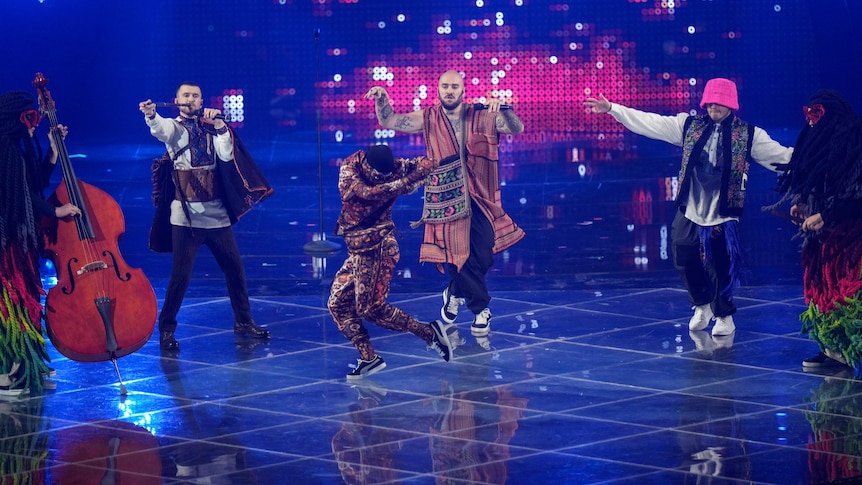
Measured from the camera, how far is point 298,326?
801 cm

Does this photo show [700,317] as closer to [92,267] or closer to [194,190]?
[194,190]

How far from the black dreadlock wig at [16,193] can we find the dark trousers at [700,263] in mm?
3315

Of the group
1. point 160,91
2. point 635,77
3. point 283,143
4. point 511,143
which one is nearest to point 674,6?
point 635,77

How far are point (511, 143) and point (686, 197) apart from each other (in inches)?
292

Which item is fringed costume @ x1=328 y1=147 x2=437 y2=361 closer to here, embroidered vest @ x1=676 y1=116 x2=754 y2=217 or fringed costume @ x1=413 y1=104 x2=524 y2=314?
fringed costume @ x1=413 y1=104 x2=524 y2=314

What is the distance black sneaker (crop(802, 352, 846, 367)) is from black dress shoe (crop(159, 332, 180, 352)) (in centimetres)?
323

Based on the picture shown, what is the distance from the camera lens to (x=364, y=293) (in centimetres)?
673

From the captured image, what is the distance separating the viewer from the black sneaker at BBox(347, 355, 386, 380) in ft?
22.3

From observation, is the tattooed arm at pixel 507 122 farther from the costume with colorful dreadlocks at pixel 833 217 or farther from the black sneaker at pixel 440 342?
the costume with colorful dreadlocks at pixel 833 217

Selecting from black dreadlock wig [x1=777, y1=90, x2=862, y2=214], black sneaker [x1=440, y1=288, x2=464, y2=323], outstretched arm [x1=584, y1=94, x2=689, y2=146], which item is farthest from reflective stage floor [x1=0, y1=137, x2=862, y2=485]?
outstretched arm [x1=584, y1=94, x2=689, y2=146]

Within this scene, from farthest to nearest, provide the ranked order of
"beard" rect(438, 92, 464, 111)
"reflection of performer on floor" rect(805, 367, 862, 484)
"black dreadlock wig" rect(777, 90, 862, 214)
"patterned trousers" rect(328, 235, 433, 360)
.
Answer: "beard" rect(438, 92, 464, 111), "patterned trousers" rect(328, 235, 433, 360), "black dreadlock wig" rect(777, 90, 862, 214), "reflection of performer on floor" rect(805, 367, 862, 484)

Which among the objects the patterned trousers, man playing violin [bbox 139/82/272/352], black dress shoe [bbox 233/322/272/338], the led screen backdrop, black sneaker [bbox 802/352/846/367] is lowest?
black sneaker [bbox 802/352/846/367]

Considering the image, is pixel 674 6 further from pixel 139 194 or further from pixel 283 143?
pixel 139 194

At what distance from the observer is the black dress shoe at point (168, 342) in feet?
24.5
